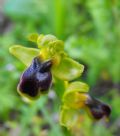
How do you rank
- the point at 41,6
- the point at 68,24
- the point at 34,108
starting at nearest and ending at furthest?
1. the point at 34,108
2. the point at 68,24
3. the point at 41,6

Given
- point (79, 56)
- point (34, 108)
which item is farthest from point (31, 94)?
point (79, 56)

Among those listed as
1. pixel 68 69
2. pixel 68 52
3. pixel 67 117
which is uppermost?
pixel 68 69

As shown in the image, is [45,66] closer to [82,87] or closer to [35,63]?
[35,63]

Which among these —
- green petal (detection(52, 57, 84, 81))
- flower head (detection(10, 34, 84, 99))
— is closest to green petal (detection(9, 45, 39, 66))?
flower head (detection(10, 34, 84, 99))

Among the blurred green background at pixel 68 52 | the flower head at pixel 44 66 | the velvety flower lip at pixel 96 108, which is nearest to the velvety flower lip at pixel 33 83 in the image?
A: the flower head at pixel 44 66

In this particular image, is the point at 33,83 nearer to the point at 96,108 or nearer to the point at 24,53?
the point at 24,53

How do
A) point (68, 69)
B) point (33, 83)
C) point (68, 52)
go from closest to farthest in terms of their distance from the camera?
point (33, 83) → point (68, 69) → point (68, 52)

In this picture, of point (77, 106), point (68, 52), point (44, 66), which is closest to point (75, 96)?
point (77, 106)

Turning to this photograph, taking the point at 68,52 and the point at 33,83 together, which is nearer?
the point at 33,83
